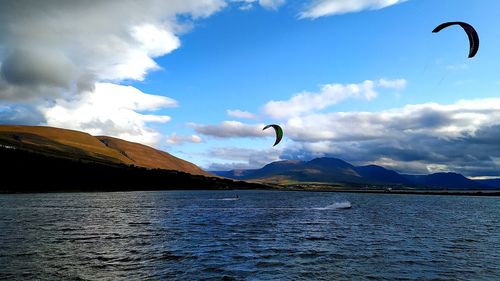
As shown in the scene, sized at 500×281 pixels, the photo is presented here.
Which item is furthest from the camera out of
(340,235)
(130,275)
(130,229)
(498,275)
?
(130,229)

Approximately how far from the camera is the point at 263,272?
2908cm

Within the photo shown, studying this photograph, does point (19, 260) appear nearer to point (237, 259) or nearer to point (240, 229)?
point (237, 259)

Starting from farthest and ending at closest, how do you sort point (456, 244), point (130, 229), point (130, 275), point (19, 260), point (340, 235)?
point (130, 229), point (340, 235), point (456, 244), point (19, 260), point (130, 275)

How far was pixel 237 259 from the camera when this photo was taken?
112 feet

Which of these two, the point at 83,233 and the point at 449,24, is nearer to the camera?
the point at 449,24

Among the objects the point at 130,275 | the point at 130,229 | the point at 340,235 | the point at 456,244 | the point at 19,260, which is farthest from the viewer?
the point at 130,229

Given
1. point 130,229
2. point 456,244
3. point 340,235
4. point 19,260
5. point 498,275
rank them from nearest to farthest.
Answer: point 498,275 → point 19,260 → point 456,244 → point 340,235 → point 130,229

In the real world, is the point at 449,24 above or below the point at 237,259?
above

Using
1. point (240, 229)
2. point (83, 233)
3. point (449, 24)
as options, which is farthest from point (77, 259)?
point (449, 24)

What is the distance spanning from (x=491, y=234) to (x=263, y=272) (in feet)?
157

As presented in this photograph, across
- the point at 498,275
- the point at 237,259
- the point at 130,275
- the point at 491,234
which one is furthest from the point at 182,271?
the point at 491,234

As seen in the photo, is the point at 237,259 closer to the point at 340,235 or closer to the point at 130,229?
the point at 340,235

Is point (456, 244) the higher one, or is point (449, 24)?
point (449, 24)

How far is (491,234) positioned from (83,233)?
197 ft
